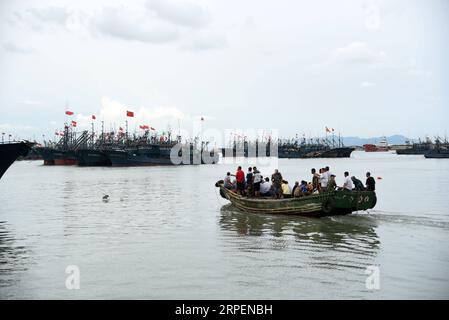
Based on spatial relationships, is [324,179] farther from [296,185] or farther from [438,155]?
[438,155]

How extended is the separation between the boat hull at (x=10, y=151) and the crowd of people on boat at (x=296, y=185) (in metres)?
13.9

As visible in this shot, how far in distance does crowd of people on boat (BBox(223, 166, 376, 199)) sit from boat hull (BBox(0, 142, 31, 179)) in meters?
13.9

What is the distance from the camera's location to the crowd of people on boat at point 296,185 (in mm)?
22922

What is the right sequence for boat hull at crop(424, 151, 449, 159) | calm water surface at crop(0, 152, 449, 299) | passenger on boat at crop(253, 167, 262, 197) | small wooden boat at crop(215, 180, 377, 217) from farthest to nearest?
boat hull at crop(424, 151, 449, 159) → passenger on boat at crop(253, 167, 262, 197) → small wooden boat at crop(215, 180, 377, 217) → calm water surface at crop(0, 152, 449, 299)

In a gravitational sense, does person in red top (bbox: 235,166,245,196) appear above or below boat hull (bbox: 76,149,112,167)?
below

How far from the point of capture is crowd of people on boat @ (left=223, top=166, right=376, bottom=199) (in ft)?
75.2

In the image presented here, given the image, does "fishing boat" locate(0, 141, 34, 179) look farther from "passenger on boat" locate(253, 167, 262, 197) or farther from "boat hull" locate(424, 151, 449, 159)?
"boat hull" locate(424, 151, 449, 159)

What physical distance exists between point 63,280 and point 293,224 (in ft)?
35.8

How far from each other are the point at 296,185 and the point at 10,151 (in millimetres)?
18499

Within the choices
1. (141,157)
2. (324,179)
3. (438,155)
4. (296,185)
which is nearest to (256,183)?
(296,185)

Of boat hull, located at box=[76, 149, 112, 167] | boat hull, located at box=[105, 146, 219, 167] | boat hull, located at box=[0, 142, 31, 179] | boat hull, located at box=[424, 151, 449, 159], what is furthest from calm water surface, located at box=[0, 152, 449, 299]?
boat hull, located at box=[424, 151, 449, 159]

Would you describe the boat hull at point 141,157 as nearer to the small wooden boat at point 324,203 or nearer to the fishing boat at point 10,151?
the fishing boat at point 10,151

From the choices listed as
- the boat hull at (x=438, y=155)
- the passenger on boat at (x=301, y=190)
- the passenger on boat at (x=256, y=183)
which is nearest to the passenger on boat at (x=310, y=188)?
the passenger on boat at (x=301, y=190)
